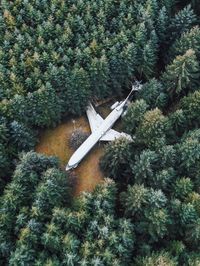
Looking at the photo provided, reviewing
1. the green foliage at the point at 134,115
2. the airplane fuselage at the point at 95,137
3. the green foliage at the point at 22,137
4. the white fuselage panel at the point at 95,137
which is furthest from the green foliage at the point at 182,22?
the green foliage at the point at 22,137

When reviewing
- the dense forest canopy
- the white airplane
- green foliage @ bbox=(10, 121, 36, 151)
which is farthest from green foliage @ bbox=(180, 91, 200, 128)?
green foliage @ bbox=(10, 121, 36, 151)

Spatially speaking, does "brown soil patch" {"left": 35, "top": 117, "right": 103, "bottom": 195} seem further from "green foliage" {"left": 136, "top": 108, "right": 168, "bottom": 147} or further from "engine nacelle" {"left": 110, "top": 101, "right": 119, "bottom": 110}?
"green foliage" {"left": 136, "top": 108, "right": 168, "bottom": 147}

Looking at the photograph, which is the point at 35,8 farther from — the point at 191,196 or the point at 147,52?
the point at 191,196

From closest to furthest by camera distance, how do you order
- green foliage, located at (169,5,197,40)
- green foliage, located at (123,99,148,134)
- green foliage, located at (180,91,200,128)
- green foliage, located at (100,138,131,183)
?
green foliage, located at (100,138,131,183) < green foliage, located at (180,91,200,128) < green foliage, located at (123,99,148,134) < green foliage, located at (169,5,197,40)

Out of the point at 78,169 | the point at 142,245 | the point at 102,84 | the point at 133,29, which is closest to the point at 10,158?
the point at 78,169

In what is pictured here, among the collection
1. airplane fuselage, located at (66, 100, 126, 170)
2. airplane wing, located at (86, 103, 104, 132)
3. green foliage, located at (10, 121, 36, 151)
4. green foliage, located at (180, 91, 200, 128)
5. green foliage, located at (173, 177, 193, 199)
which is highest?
green foliage, located at (10, 121, 36, 151)

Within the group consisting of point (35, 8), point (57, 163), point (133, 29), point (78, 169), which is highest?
point (35, 8)
